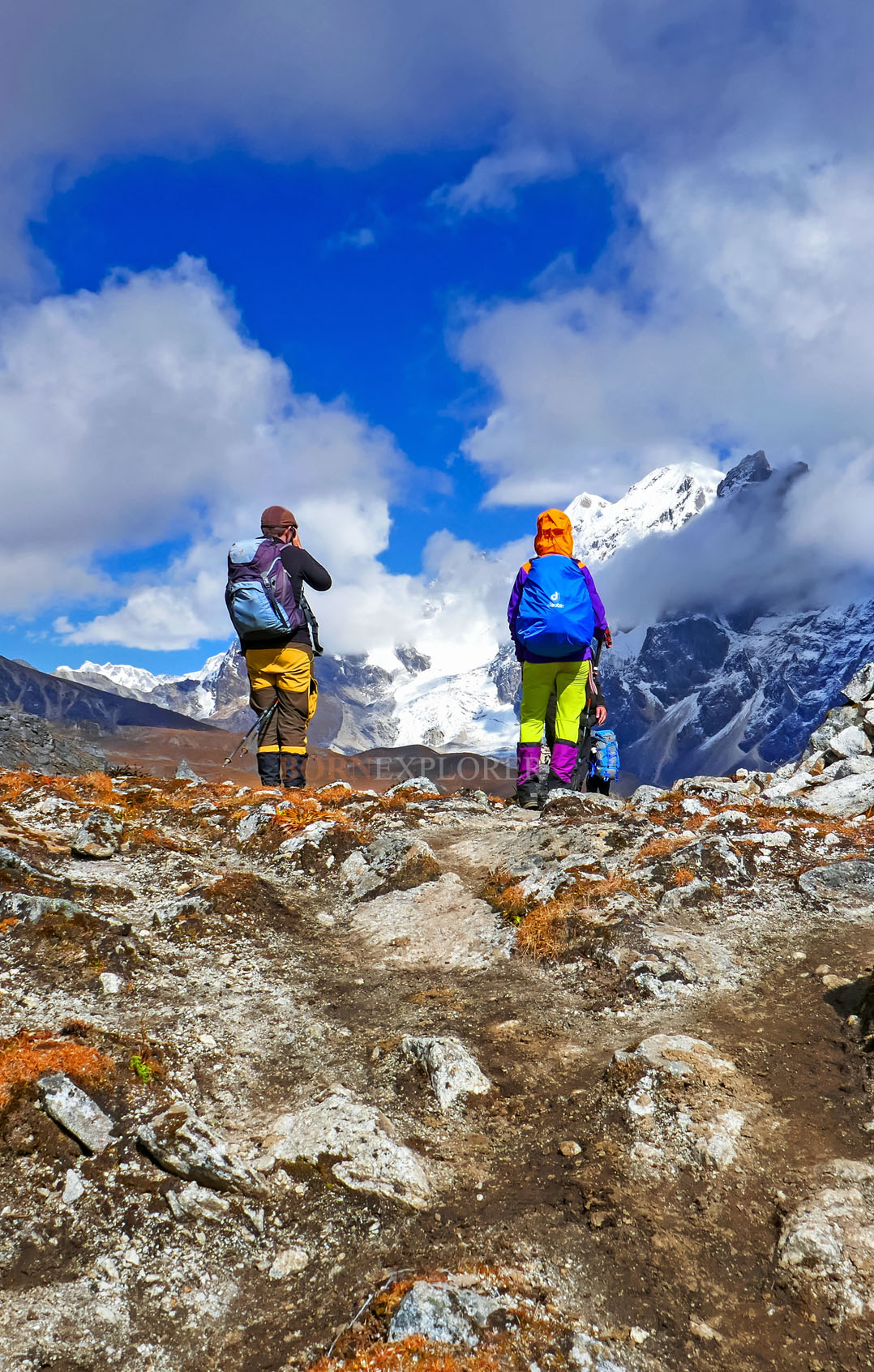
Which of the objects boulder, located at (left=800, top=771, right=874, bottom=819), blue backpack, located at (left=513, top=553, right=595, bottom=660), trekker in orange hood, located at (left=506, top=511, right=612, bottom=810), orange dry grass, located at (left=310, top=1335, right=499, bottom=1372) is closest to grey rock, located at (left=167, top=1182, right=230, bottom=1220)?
→ orange dry grass, located at (left=310, top=1335, right=499, bottom=1372)

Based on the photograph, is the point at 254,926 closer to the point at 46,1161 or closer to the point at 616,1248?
the point at 46,1161

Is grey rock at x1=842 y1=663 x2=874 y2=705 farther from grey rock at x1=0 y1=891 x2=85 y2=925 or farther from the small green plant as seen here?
the small green plant

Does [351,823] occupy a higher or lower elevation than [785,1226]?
higher

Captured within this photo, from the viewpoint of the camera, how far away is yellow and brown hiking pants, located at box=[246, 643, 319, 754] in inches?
505

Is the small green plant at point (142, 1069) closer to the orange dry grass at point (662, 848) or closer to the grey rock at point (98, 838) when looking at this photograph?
the grey rock at point (98, 838)

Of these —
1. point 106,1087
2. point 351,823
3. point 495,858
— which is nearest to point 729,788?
point 495,858

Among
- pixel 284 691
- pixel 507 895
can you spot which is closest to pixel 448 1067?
pixel 507 895

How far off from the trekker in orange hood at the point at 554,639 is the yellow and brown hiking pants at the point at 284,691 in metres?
3.69

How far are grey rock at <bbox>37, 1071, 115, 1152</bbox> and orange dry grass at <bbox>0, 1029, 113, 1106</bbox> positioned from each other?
100mm

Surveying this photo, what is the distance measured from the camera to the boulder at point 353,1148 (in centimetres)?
425

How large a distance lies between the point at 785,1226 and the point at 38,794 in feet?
36.8

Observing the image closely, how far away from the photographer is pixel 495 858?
10391mm

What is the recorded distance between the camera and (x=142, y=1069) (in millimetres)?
4887

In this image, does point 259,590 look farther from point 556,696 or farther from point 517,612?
point 556,696
